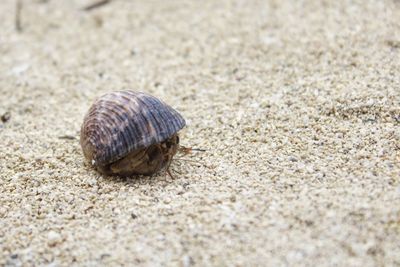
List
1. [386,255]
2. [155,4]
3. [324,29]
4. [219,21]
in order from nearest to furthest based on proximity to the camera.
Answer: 1. [386,255]
2. [324,29]
3. [219,21]
4. [155,4]

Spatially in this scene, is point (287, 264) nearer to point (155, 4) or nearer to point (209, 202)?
point (209, 202)

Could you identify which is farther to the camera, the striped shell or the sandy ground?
the striped shell

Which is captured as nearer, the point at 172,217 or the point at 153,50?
the point at 172,217

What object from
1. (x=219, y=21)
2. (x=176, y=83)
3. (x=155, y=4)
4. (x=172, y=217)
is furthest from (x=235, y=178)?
(x=155, y=4)

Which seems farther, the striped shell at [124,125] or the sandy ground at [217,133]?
the striped shell at [124,125]
